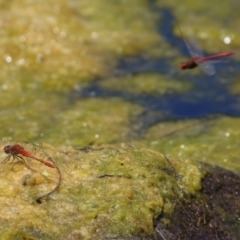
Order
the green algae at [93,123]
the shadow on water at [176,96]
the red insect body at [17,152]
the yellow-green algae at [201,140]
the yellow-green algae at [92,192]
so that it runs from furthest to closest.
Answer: the shadow on water at [176,96] → the green algae at [93,123] → the yellow-green algae at [201,140] → the red insect body at [17,152] → the yellow-green algae at [92,192]

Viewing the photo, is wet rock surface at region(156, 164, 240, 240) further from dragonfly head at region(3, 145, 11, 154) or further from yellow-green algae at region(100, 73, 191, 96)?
yellow-green algae at region(100, 73, 191, 96)

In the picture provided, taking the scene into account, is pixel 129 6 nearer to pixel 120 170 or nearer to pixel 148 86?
pixel 148 86

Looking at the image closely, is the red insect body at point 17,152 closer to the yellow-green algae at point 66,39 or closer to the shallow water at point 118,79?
the shallow water at point 118,79

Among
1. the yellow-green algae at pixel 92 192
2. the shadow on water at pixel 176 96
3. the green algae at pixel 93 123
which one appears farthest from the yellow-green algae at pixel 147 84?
the yellow-green algae at pixel 92 192

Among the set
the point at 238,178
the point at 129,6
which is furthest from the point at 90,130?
the point at 129,6

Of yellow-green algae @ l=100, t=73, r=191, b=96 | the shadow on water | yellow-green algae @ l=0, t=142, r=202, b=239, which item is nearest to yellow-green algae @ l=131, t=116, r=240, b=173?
the shadow on water

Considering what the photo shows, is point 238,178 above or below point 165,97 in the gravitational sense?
above

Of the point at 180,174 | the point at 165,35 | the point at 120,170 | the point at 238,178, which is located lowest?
the point at 165,35
